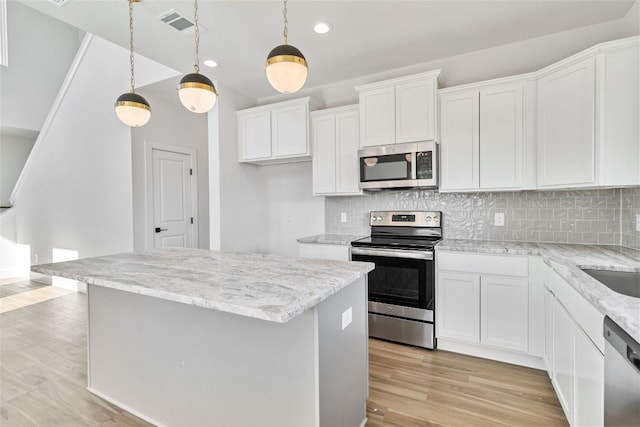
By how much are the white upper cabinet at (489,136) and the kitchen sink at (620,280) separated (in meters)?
1.01

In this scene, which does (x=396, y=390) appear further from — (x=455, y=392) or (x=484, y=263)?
(x=484, y=263)

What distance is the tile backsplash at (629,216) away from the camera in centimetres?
221

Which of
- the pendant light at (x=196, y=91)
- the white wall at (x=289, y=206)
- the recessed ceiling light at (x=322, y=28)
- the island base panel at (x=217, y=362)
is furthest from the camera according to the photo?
the white wall at (x=289, y=206)

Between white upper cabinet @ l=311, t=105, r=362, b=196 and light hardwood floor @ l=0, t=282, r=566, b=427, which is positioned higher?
white upper cabinet @ l=311, t=105, r=362, b=196

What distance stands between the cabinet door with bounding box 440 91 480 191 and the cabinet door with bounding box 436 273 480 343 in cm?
83

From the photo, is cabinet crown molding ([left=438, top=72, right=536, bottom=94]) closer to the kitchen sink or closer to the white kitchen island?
the kitchen sink

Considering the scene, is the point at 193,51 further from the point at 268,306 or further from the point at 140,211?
the point at 268,306

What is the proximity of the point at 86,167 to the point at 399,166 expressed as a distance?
15.1ft

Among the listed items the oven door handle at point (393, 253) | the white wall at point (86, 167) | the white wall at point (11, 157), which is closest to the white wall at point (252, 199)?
the white wall at point (86, 167)

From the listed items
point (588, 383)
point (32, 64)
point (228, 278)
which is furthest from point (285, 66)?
point (32, 64)

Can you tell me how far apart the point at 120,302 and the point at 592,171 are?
10.9 feet

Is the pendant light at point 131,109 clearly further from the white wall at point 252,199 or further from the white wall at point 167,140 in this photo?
the white wall at point 167,140

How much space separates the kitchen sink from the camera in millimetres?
1539

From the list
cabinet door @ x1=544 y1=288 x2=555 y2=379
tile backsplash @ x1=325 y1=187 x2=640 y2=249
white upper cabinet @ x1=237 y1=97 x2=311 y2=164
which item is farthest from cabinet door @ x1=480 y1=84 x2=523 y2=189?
white upper cabinet @ x1=237 y1=97 x2=311 y2=164
